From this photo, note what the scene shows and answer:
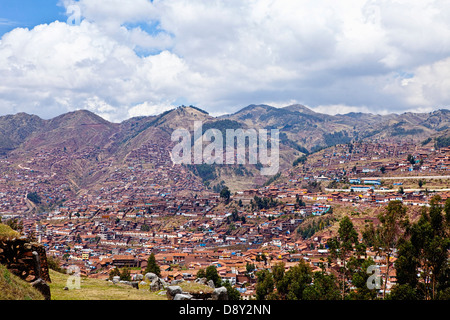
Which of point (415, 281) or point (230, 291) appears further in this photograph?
point (230, 291)

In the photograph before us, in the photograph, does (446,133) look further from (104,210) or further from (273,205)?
(104,210)

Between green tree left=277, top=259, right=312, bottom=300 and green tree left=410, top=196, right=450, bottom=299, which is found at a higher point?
green tree left=410, top=196, right=450, bottom=299

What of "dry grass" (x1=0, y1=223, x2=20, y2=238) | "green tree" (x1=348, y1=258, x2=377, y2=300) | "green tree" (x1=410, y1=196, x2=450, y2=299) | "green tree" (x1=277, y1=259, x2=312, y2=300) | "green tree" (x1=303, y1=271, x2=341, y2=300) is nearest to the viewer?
"dry grass" (x1=0, y1=223, x2=20, y2=238)

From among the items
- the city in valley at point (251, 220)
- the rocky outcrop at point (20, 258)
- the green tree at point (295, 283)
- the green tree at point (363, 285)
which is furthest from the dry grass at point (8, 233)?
the city in valley at point (251, 220)

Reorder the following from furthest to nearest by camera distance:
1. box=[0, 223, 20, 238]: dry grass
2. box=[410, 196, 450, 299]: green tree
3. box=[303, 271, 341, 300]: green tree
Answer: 1. box=[303, 271, 341, 300]: green tree
2. box=[410, 196, 450, 299]: green tree
3. box=[0, 223, 20, 238]: dry grass

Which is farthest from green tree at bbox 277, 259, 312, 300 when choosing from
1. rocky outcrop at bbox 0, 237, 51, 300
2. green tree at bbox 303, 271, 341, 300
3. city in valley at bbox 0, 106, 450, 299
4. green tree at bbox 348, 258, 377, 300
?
rocky outcrop at bbox 0, 237, 51, 300

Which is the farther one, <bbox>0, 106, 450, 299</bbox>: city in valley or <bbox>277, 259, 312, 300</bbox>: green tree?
<bbox>0, 106, 450, 299</bbox>: city in valley

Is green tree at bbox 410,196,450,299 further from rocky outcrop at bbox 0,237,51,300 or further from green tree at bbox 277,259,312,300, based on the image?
rocky outcrop at bbox 0,237,51,300

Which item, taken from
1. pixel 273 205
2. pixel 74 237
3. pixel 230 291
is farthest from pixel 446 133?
pixel 230 291

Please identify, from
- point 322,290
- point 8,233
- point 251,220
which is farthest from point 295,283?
point 251,220

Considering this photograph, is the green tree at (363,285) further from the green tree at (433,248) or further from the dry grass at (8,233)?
the dry grass at (8,233)

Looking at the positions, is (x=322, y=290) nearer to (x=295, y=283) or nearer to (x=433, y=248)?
(x=295, y=283)
